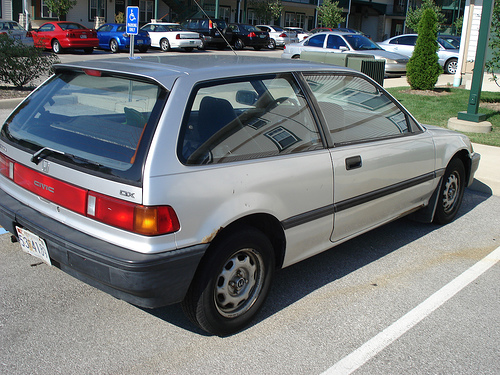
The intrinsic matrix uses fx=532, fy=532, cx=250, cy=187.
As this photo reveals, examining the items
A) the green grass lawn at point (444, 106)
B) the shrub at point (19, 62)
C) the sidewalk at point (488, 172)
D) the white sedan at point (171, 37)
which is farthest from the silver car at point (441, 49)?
the shrub at point (19, 62)

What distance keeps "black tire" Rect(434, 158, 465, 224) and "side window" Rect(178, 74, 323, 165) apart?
6.71 ft

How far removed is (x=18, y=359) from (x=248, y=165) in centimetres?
172

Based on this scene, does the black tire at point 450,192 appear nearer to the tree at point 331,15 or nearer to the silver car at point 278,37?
the silver car at point 278,37

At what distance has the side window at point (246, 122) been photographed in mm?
3115

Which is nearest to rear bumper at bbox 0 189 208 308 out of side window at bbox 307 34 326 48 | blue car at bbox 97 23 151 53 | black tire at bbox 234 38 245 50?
side window at bbox 307 34 326 48

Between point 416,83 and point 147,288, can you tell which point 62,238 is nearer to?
point 147,288

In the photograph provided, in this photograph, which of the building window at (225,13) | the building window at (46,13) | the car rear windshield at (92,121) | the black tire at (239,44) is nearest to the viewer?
the car rear windshield at (92,121)

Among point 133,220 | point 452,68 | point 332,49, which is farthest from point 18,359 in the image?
point 452,68

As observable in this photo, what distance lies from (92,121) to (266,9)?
133 feet

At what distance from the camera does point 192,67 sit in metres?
3.31

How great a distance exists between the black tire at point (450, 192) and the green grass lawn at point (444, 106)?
386 cm

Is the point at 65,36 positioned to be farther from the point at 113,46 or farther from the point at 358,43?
the point at 358,43

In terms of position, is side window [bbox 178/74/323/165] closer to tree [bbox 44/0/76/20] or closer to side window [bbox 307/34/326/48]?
side window [bbox 307/34/326/48]

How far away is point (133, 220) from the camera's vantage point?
2.85 metres
